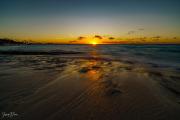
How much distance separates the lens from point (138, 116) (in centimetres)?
380

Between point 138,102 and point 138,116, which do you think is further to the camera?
point 138,102

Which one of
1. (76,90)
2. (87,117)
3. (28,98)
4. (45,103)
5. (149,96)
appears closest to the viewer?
(87,117)

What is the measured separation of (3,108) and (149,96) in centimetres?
484

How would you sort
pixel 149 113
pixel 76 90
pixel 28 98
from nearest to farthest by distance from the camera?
pixel 149 113
pixel 28 98
pixel 76 90

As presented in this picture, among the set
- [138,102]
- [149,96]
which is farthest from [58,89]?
[149,96]

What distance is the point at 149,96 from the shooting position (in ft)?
17.6

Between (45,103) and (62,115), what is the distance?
988 millimetres

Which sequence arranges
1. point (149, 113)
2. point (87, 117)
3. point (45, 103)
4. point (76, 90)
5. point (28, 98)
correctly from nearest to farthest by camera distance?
point (87, 117) < point (149, 113) < point (45, 103) < point (28, 98) < point (76, 90)

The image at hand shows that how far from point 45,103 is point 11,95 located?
150cm

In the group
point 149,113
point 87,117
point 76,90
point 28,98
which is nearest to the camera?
point 87,117

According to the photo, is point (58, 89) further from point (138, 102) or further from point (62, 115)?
point (138, 102)

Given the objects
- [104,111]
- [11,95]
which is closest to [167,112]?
[104,111]

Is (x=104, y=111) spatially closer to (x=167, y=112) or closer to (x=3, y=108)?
(x=167, y=112)

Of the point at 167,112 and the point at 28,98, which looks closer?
the point at 167,112
